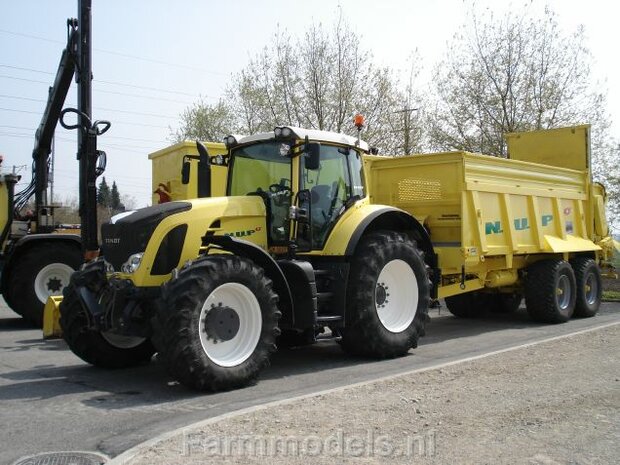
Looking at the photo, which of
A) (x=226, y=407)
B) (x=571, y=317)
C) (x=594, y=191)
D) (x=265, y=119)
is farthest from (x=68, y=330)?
(x=265, y=119)

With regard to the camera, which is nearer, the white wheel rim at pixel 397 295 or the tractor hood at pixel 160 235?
the tractor hood at pixel 160 235

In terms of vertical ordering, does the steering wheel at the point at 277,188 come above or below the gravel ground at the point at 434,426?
above

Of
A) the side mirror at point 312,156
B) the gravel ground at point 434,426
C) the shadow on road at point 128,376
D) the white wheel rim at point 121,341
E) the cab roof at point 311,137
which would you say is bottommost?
the gravel ground at point 434,426

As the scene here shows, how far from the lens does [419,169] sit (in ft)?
32.9

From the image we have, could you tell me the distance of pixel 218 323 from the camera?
20.8 feet

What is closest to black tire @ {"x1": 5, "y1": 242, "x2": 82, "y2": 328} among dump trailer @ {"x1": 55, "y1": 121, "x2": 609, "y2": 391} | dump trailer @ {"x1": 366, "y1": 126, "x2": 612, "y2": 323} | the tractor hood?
dump trailer @ {"x1": 55, "y1": 121, "x2": 609, "y2": 391}

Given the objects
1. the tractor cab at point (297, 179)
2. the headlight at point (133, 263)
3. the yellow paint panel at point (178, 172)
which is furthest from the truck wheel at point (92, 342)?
the yellow paint panel at point (178, 172)

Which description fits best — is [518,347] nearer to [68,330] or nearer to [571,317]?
[571,317]

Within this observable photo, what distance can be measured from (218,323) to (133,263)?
1.03 metres

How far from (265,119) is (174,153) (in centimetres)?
1352

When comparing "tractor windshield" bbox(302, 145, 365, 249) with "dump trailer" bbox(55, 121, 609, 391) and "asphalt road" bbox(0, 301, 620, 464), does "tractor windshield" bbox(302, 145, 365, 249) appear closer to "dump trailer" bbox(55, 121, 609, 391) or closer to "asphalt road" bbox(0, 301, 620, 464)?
"dump trailer" bbox(55, 121, 609, 391)

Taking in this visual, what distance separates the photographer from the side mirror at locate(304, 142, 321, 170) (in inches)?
285

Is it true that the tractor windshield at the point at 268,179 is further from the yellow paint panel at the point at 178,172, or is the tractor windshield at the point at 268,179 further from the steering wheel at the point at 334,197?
the yellow paint panel at the point at 178,172

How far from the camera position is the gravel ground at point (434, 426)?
14.1 ft
